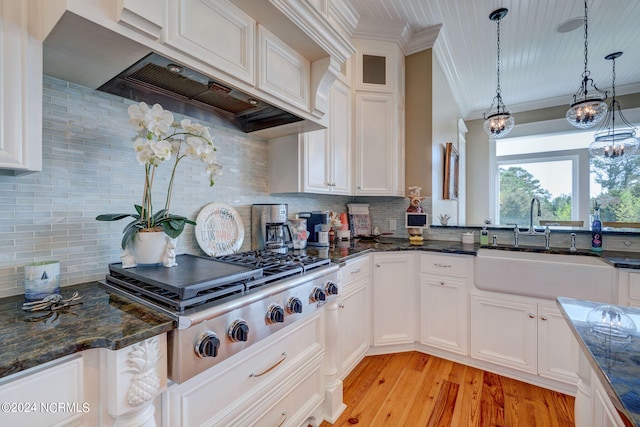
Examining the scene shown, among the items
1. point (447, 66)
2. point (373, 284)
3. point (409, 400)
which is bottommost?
point (409, 400)

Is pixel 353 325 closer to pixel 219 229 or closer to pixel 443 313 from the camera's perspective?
pixel 443 313

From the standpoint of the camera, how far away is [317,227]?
234 cm

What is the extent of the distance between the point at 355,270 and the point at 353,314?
1.08 feet

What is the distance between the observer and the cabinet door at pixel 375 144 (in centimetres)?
265

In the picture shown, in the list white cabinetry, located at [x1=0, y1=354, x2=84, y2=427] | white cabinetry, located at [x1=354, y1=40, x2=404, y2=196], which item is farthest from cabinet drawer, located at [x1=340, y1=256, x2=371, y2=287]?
white cabinetry, located at [x1=0, y1=354, x2=84, y2=427]

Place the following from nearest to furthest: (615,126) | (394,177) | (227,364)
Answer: (227,364) < (394,177) < (615,126)

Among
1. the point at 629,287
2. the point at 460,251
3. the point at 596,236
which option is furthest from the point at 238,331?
the point at 596,236

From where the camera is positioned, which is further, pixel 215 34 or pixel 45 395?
pixel 215 34

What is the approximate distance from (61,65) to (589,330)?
1.86m

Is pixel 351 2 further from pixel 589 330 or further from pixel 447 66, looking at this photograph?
pixel 589 330

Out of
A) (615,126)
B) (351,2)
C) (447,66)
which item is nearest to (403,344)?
(351,2)

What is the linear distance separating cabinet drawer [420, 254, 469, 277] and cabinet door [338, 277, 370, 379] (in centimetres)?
53

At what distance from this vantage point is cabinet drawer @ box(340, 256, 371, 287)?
188 cm

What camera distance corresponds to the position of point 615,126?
13.4ft
